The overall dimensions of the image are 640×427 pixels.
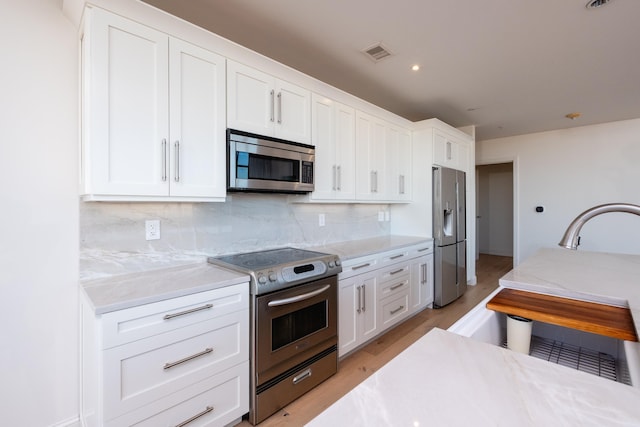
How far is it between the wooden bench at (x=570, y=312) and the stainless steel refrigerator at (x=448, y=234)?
8.42 feet

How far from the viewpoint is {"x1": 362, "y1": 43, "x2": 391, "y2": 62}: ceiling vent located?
7.95 ft

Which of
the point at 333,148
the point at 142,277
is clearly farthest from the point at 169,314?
the point at 333,148

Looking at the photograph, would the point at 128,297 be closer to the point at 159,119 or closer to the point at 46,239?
the point at 46,239

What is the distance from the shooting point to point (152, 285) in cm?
158

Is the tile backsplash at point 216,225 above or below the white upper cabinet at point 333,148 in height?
below

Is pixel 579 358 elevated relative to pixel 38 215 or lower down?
lower down

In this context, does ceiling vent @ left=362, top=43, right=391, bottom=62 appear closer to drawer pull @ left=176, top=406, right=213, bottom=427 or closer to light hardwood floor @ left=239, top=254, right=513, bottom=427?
light hardwood floor @ left=239, top=254, right=513, bottom=427

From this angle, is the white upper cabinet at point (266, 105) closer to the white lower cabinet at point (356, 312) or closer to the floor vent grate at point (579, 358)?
the white lower cabinet at point (356, 312)

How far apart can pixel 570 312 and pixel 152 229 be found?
2.15 metres

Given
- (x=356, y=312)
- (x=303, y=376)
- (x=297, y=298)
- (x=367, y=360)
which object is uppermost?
(x=297, y=298)

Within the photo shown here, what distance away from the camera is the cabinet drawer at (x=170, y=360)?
1319 millimetres

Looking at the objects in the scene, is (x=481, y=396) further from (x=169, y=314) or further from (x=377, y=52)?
(x=377, y=52)

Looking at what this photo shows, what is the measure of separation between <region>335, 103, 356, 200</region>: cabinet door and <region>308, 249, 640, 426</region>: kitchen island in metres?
2.10

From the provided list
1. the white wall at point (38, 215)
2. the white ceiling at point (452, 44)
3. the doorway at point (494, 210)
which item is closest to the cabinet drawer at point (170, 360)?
the white wall at point (38, 215)
